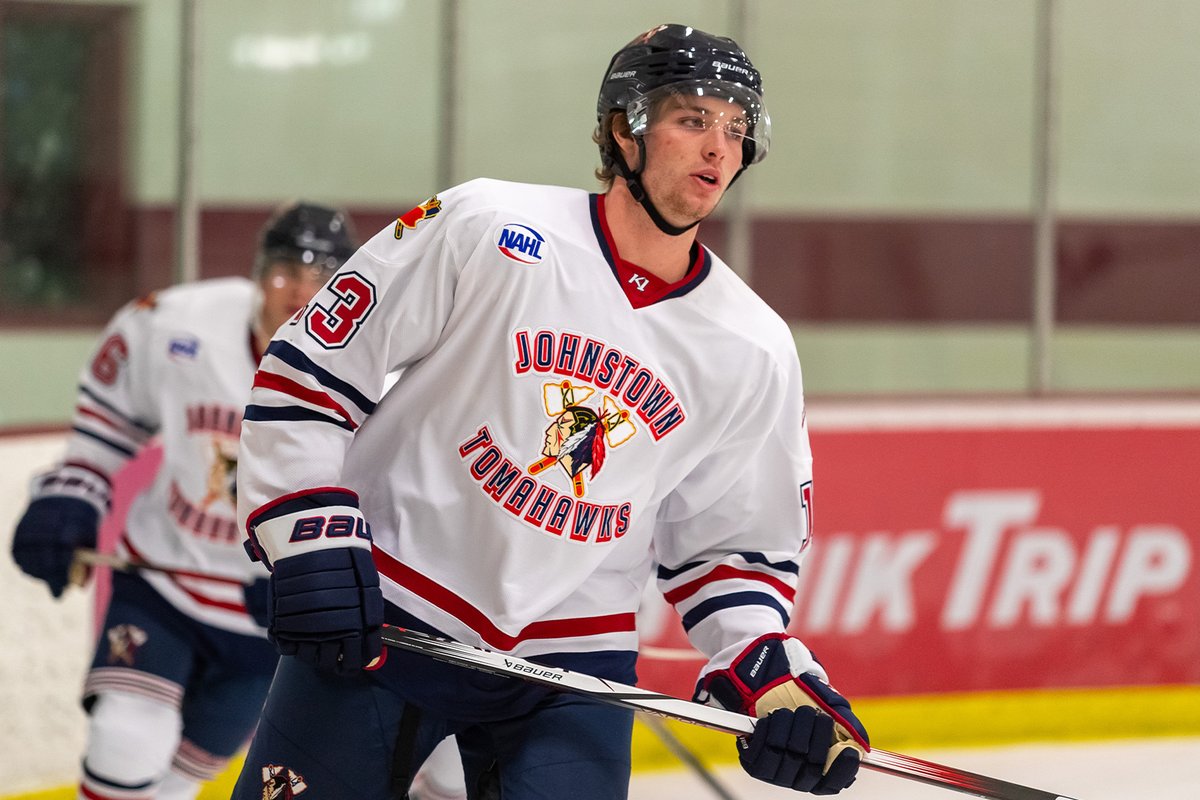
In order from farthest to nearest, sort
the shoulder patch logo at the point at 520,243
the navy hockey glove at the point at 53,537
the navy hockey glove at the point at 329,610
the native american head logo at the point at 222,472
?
the native american head logo at the point at 222,472 < the navy hockey glove at the point at 53,537 < the shoulder patch logo at the point at 520,243 < the navy hockey glove at the point at 329,610

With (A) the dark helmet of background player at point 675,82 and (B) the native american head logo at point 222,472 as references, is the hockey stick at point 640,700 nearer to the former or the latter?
(A) the dark helmet of background player at point 675,82

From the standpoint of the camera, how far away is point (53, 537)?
8.65ft

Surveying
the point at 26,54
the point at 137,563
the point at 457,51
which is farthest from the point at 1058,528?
the point at 26,54

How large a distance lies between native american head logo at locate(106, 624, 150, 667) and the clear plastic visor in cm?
142

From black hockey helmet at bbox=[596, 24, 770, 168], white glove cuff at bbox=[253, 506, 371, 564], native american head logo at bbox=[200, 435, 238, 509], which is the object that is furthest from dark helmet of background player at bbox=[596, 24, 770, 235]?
native american head logo at bbox=[200, 435, 238, 509]

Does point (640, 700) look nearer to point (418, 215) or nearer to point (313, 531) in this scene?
point (313, 531)

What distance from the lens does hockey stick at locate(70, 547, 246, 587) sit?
270cm

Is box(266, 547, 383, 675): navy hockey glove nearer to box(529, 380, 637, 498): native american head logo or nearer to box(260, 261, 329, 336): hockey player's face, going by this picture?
box(529, 380, 637, 498): native american head logo

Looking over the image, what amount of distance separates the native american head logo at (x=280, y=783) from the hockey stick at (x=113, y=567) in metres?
1.15

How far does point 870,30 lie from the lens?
16.0 feet

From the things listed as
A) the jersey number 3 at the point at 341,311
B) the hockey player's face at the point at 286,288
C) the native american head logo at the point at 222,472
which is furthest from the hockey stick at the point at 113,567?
the jersey number 3 at the point at 341,311

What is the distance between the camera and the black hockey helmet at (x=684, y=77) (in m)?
1.72

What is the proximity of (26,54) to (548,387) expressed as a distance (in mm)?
2703

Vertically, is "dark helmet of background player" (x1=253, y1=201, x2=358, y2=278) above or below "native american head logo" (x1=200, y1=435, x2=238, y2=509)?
above
